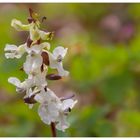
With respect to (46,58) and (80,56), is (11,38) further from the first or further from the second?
(46,58)

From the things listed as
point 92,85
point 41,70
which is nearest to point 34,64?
point 41,70

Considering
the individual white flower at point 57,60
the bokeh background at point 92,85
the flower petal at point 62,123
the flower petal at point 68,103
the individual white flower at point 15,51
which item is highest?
the individual white flower at point 15,51

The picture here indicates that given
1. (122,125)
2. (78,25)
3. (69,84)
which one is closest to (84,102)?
(69,84)

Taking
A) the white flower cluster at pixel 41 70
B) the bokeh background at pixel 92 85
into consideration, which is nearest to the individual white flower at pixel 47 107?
the white flower cluster at pixel 41 70

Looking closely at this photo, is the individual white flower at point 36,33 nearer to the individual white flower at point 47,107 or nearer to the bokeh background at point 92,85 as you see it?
the individual white flower at point 47,107

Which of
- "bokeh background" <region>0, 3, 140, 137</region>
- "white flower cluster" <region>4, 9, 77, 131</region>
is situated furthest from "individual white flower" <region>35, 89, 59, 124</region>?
"bokeh background" <region>0, 3, 140, 137</region>

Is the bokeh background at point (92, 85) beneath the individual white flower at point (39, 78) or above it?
beneath

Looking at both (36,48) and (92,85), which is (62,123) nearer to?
→ (36,48)
